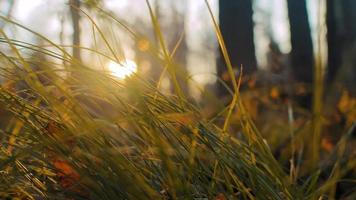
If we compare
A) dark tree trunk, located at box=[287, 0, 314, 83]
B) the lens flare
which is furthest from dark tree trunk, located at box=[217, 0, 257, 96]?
the lens flare

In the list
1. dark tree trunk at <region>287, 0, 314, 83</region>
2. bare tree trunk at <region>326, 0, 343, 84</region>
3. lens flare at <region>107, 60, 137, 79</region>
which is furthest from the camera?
dark tree trunk at <region>287, 0, 314, 83</region>

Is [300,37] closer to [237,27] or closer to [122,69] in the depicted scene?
[237,27]

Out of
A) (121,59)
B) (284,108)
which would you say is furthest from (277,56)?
(121,59)

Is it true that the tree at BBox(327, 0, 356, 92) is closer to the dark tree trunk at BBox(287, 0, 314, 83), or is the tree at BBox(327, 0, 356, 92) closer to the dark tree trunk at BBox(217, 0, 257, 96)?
the dark tree trunk at BBox(287, 0, 314, 83)

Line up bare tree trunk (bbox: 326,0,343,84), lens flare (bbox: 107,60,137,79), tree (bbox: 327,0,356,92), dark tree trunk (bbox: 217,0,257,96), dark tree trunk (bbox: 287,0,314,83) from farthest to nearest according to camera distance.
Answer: dark tree trunk (bbox: 287,0,314,83)
dark tree trunk (bbox: 217,0,257,96)
bare tree trunk (bbox: 326,0,343,84)
tree (bbox: 327,0,356,92)
lens flare (bbox: 107,60,137,79)

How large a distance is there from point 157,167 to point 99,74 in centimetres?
20

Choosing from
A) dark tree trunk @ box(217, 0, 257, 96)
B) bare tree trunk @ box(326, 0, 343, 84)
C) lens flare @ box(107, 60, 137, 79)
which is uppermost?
dark tree trunk @ box(217, 0, 257, 96)

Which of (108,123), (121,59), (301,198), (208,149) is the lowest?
(301,198)

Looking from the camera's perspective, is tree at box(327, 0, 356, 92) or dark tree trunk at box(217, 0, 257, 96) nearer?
tree at box(327, 0, 356, 92)

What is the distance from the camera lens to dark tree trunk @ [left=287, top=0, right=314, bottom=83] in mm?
6958

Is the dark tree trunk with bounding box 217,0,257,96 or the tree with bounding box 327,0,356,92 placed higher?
the dark tree trunk with bounding box 217,0,257,96

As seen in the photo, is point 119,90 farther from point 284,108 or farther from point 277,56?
point 277,56

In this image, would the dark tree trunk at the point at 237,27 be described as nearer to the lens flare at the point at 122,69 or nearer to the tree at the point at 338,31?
the tree at the point at 338,31

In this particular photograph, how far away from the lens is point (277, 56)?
18.2ft
